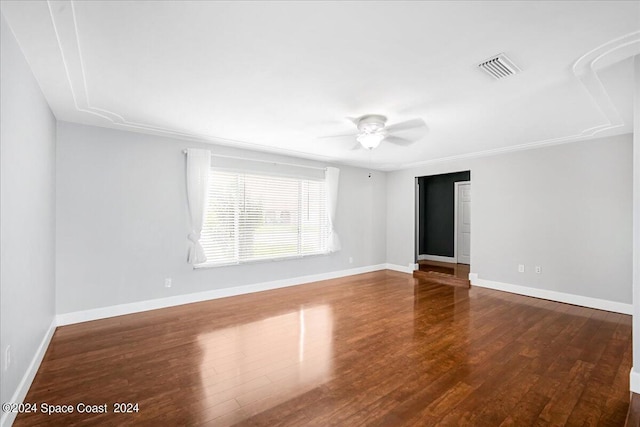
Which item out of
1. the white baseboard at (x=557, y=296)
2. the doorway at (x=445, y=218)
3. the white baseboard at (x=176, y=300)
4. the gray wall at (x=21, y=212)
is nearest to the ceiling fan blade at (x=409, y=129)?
the white baseboard at (x=557, y=296)

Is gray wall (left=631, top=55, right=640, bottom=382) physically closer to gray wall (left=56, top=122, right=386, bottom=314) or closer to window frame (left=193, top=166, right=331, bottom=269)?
window frame (left=193, top=166, right=331, bottom=269)

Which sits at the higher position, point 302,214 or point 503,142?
point 503,142

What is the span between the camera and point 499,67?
2.40 metres

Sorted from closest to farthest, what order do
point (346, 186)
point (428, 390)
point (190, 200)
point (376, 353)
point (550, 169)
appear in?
point (428, 390) → point (376, 353) → point (190, 200) → point (550, 169) → point (346, 186)

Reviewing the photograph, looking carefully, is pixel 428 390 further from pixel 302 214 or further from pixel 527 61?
pixel 302 214

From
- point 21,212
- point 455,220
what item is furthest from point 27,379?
point 455,220

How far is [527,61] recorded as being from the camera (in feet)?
7.59

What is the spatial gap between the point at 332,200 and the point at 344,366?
411 cm

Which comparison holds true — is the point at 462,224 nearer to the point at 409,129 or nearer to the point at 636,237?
the point at 409,129

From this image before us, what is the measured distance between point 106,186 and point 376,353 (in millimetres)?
4106

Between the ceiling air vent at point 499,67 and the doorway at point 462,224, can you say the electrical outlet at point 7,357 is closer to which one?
the ceiling air vent at point 499,67

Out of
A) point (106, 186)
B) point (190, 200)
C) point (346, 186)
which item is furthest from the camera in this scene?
point (346, 186)

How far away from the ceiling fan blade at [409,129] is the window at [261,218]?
2352 mm

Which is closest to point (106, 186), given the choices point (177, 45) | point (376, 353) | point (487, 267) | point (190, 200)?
point (190, 200)
